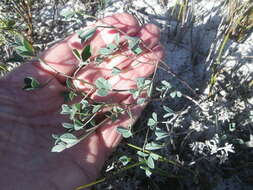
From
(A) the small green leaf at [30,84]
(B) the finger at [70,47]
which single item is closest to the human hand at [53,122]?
(B) the finger at [70,47]

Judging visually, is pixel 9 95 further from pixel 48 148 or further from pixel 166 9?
pixel 166 9

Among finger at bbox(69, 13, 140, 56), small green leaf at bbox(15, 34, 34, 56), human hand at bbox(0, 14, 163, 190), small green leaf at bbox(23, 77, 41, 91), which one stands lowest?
human hand at bbox(0, 14, 163, 190)

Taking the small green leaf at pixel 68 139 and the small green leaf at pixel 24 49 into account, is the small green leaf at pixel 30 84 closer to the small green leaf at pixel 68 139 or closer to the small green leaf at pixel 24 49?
the small green leaf at pixel 24 49

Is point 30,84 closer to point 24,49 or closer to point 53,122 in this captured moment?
point 24,49

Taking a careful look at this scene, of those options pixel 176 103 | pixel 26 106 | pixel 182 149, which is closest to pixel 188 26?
pixel 176 103

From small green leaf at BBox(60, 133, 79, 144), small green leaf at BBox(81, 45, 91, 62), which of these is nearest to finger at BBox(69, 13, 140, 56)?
small green leaf at BBox(81, 45, 91, 62)

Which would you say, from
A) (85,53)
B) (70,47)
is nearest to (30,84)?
(85,53)

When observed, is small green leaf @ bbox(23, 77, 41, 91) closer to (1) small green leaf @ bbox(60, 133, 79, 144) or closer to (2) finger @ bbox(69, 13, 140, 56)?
(1) small green leaf @ bbox(60, 133, 79, 144)
